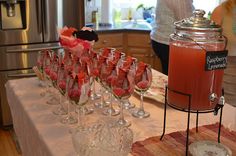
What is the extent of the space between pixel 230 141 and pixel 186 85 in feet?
0.96

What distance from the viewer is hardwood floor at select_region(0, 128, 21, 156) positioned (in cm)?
276

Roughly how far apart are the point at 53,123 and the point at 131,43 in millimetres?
2489

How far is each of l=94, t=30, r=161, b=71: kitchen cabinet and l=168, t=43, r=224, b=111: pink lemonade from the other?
2.56 metres

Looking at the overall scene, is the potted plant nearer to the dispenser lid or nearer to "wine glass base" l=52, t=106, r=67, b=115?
"wine glass base" l=52, t=106, r=67, b=115

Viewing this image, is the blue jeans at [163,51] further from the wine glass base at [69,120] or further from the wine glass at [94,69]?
the wine glass base at [69,120]

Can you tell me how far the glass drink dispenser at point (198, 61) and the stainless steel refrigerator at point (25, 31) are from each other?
87.3 inches

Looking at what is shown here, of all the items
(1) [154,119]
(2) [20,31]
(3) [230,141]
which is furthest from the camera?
(2) [20,31]

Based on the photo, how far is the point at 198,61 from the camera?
1.03 meters

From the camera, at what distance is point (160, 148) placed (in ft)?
3.77

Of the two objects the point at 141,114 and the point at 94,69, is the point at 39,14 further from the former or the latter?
the point at 141,114

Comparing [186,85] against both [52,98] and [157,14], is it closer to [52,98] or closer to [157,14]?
[52,98]

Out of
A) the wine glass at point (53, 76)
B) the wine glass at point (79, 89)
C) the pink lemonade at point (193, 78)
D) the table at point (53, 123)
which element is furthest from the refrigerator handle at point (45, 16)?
the pink lemonade at point (193, 78)

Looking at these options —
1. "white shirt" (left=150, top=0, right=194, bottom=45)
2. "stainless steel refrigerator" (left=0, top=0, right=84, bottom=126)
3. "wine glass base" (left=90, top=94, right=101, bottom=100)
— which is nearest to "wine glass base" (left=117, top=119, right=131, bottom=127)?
"wine glass base" (left=90, top=94, right=101, bottom=100)

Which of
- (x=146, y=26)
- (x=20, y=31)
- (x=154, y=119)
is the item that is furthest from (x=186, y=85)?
(x=146, y=26)
